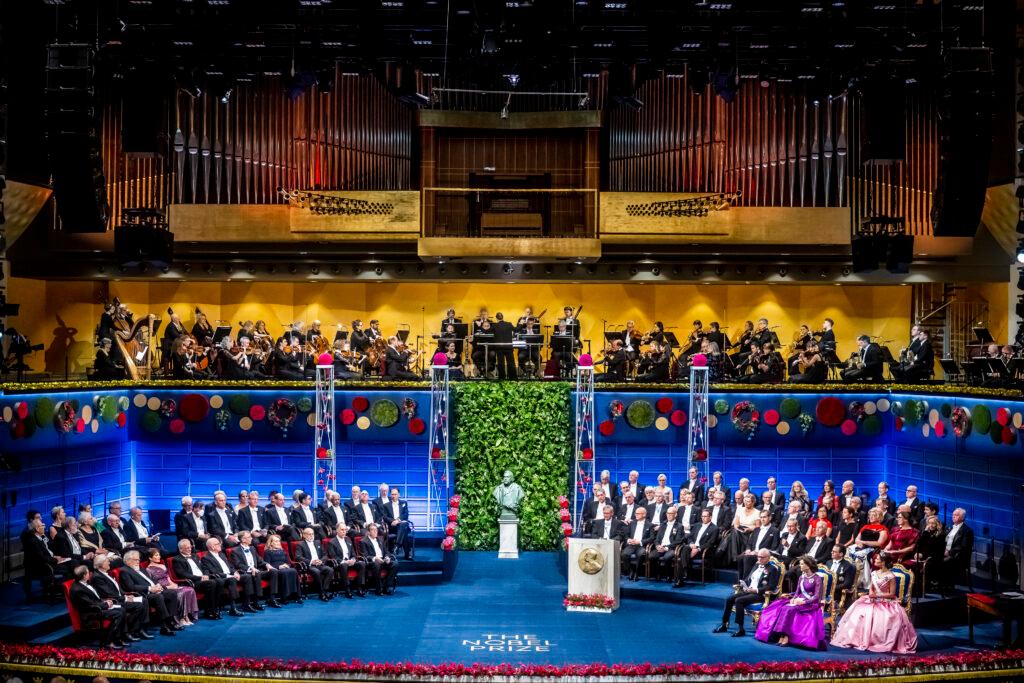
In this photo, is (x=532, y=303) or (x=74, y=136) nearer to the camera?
(x=74, y=136)

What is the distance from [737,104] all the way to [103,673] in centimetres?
1452

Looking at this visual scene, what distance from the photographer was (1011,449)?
14.5 metres

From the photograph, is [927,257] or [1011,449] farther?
[927,257]

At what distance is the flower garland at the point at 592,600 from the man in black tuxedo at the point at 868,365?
6585mm

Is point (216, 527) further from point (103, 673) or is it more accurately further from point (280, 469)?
point (103, 673)

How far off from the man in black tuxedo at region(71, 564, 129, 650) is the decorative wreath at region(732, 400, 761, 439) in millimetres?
9941

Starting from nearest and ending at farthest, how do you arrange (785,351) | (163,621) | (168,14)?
(163,621) < (168,14) < (785,351)

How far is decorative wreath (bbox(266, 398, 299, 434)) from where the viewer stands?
706 inches

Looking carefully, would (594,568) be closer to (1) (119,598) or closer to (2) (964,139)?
(1) (119,598)

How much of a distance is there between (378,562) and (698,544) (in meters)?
4.27

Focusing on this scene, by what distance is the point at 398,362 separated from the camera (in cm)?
1841

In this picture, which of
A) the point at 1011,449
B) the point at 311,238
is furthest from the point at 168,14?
the point at 1011,449

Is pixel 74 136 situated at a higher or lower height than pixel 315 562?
higher

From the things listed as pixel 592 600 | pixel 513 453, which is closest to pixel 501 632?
pixel 592 600
